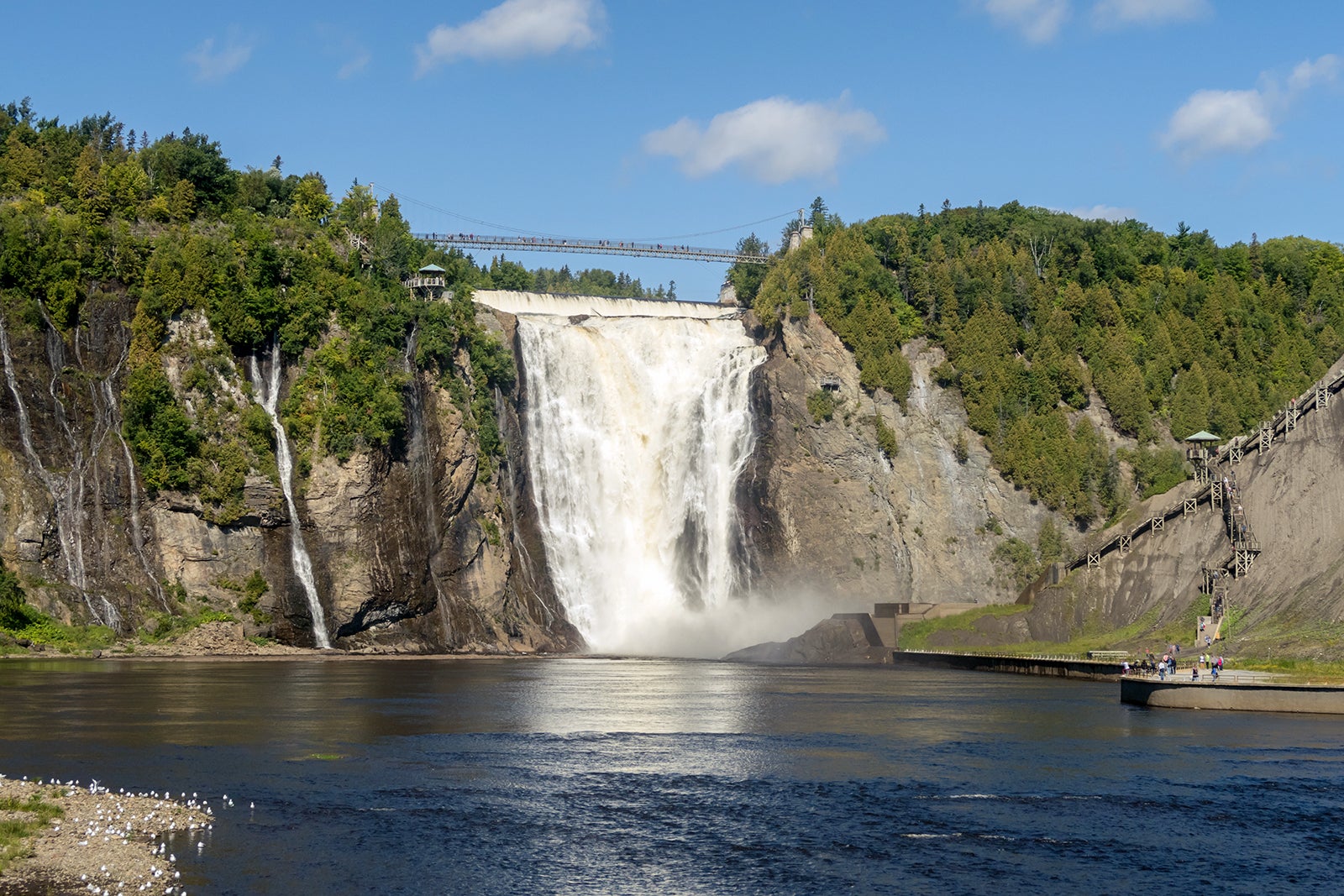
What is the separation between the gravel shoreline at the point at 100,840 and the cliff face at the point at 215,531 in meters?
60.0

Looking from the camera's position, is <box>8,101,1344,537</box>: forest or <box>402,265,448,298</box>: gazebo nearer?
<box>8,101,1344,537</box>: forest

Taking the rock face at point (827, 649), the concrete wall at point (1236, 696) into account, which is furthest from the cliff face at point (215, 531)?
the concrete wall at point (1236, 696)

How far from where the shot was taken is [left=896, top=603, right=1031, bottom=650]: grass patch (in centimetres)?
10538

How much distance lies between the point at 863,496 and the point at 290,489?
166 ft

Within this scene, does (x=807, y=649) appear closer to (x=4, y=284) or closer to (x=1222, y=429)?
(x=1222, y=429)

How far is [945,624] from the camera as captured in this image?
107438 millimetres

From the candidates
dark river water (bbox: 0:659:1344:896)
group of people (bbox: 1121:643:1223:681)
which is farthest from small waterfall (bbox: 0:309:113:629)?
group of people (bbox: 1121:643:1223:681)

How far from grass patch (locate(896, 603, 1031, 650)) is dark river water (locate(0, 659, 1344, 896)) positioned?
3185cm

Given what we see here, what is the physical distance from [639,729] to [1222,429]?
98.1m

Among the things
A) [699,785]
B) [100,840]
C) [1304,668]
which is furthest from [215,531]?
[100,840]

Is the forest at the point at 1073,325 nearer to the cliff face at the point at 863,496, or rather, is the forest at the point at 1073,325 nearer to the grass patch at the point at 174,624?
the cliff face at the point at 863,496

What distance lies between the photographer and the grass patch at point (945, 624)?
105m

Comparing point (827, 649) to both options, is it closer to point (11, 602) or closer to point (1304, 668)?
point (1304, 668)

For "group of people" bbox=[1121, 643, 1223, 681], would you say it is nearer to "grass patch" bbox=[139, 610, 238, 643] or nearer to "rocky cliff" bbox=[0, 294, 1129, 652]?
"rocky cliff" bbox=[0, 294, 1129, 652]
